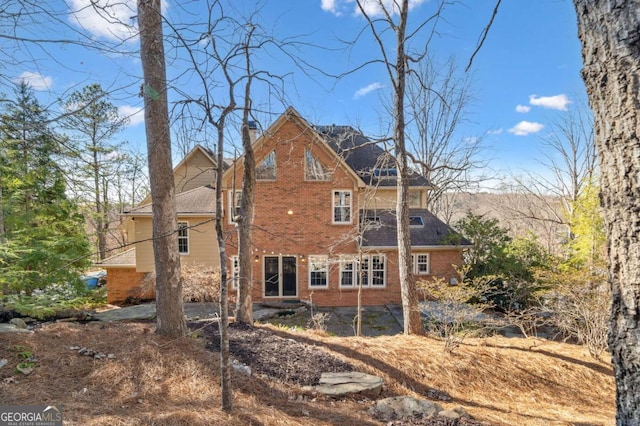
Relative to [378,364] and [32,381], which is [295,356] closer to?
[378,364]

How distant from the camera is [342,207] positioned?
1292cm

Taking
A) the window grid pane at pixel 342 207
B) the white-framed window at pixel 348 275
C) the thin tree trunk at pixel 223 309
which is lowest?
the white-framed window at pixel 348 275

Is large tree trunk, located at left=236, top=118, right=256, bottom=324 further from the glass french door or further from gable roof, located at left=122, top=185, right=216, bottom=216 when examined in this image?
gable roof, located at left=122, top=185, right=216, bottom=216

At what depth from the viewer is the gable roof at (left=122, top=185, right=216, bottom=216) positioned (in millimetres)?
12500

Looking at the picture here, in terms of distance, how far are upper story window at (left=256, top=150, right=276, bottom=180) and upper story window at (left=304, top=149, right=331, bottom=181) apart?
1.39 meters

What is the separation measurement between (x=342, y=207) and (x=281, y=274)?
3.99 m

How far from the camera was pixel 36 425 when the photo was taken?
280cm

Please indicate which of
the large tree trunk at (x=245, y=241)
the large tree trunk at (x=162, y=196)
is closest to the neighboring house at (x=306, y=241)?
the large tree trunk at (x=245, y=241)

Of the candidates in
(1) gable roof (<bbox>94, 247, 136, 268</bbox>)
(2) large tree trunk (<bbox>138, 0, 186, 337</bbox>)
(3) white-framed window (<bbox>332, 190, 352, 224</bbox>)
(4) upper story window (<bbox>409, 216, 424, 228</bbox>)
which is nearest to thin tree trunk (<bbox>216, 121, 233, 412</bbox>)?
(2) large tree trunk (<bbox>138, 0, 186, 337</bbox>)

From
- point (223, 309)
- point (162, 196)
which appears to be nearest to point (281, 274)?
point (162, 196)

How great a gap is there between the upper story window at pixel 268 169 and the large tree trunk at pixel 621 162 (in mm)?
11549

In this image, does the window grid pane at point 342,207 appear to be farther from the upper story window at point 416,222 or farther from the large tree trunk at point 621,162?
the large tree trunk at point 621,162

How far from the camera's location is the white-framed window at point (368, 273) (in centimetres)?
1286

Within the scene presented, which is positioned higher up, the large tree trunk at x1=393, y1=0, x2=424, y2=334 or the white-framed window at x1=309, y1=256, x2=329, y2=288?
the large tree trunk at x1=393, y1=0, x2=424, y2=334
